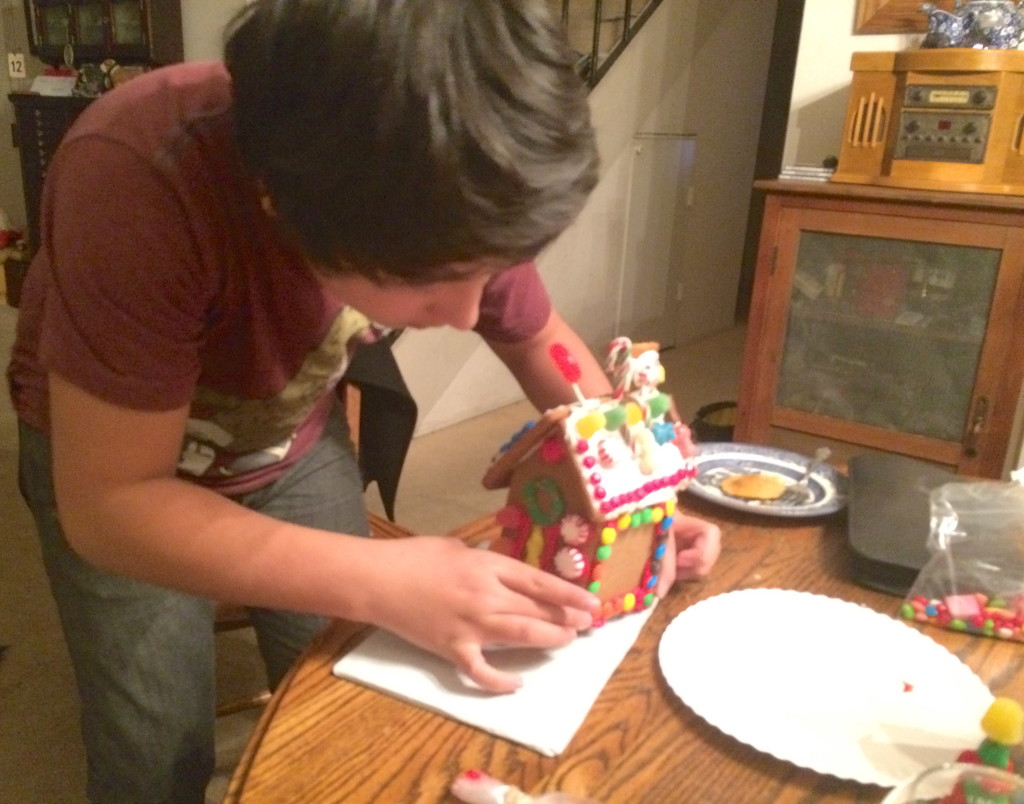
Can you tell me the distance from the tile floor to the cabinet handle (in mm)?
1093

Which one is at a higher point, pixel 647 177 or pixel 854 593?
pixel 647 177

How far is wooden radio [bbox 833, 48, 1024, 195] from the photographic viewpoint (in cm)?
161

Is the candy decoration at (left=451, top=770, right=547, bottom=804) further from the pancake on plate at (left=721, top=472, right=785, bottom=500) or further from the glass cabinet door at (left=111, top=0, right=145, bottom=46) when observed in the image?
the glass cabinet door at (left=111, top=0, right=145, bottom=46)

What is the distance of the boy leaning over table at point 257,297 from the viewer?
18.1 inches

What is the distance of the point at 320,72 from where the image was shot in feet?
1.49

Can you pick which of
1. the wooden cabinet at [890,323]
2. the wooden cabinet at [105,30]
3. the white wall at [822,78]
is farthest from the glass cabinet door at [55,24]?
the wooden cabinet at [890,323]

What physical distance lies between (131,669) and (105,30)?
374 centimetres

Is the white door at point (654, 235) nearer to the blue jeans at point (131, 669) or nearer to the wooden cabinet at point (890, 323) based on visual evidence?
the wooden cabinet at point (890, 323)

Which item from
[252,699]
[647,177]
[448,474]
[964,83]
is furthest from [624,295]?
[252,699]

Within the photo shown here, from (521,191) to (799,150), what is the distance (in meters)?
1.81

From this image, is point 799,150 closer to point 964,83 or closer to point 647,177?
point 964,83

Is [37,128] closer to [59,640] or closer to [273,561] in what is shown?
[59,640]

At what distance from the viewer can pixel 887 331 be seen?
183 cm

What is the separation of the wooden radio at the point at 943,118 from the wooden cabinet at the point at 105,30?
2.74 metres
